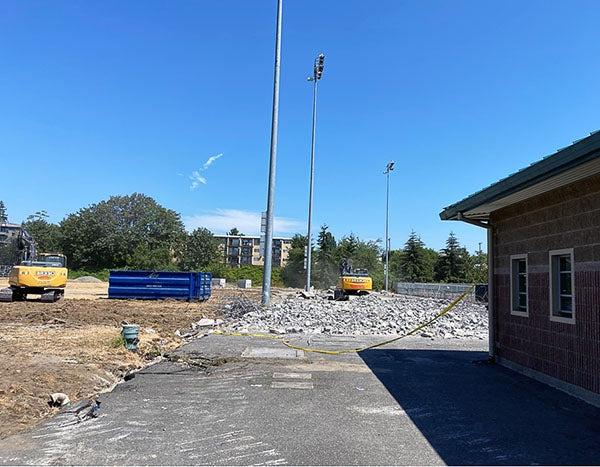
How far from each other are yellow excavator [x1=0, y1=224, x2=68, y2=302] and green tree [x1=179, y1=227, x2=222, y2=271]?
62.7m

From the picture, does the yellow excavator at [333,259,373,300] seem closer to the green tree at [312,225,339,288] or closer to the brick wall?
the brick wall

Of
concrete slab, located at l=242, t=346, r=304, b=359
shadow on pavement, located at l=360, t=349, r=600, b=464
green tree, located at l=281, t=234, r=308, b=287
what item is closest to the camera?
shadow on pavement, located at l=360, t=349, r=600, b=464

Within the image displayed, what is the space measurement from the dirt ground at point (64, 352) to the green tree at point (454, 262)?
211ft

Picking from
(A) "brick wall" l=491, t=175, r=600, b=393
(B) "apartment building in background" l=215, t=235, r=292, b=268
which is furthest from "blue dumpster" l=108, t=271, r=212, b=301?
(B) "apartment building in background" l=215, t=235, r=292, b=268

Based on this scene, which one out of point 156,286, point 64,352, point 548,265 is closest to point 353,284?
point 156,286

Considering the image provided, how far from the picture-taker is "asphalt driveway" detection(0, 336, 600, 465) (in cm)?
568

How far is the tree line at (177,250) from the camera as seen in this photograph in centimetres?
8194

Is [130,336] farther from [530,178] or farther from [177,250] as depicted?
[177,250]

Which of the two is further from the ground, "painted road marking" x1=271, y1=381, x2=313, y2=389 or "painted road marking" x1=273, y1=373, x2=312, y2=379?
"painted road marking" x1=273, y1=373, x2=312, y2=379

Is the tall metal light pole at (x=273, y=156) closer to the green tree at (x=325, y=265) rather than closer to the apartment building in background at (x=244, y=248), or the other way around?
the green tree at (x=325, y=265)

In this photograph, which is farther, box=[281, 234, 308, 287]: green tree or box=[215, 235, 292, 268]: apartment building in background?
box=[215, 235, 292, 268]: apartment building in background

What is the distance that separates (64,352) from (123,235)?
86.0m

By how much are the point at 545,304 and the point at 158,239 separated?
93679 millimetres

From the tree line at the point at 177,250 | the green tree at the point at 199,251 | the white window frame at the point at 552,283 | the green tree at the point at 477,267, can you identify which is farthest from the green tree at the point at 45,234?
the white window frame at the point at 552,283
